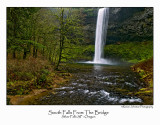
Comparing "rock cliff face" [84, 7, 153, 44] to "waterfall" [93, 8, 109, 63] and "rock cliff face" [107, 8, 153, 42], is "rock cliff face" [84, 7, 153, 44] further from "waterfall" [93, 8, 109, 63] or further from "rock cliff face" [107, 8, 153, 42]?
"waterfall" [93, 8, 109, 63]

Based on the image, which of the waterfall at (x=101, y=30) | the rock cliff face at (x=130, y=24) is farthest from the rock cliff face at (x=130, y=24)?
the waterfall at (x=101, y=30)

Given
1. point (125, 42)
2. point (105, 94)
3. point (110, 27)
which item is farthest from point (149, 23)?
point (105, 94)

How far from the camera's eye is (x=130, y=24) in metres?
30.7

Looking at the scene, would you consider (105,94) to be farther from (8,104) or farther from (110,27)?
(110,27)

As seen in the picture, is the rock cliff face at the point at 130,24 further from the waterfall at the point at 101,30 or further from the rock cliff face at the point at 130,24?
the waterfall at the point at 101,30

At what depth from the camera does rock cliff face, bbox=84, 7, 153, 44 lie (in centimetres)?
2863

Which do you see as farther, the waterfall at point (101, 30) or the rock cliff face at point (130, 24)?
the waterfall at point (101, 30)

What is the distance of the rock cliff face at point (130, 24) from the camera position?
2863 cm

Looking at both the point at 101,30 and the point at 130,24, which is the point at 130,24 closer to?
the point at 130,24

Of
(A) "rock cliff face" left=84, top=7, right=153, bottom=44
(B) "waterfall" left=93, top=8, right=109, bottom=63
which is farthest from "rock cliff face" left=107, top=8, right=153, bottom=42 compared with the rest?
(B) "waterfall" left=93, top=8, right=109, bottom=63

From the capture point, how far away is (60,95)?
4.57m
